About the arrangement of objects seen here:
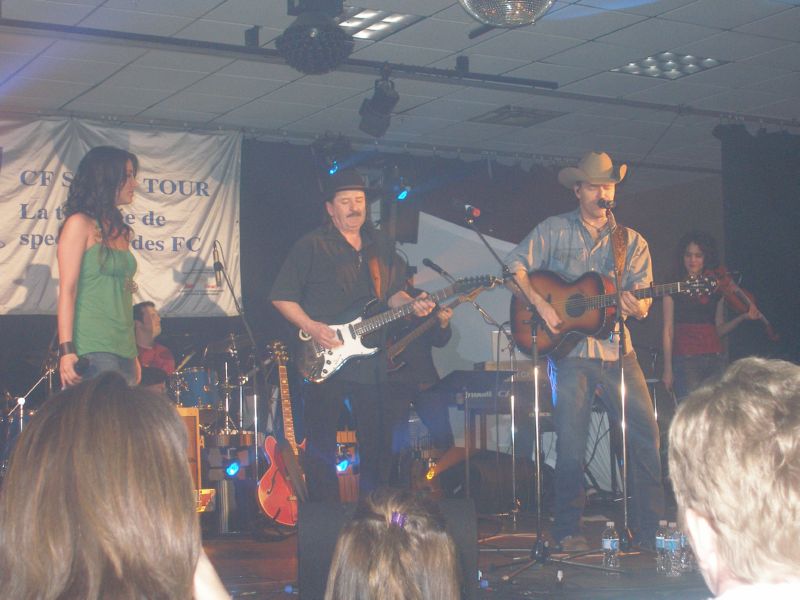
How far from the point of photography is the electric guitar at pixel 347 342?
5.41m

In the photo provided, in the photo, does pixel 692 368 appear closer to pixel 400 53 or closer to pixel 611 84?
pixel 611 84

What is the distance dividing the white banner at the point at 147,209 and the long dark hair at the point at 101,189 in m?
5.22

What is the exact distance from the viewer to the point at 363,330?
5.46 m

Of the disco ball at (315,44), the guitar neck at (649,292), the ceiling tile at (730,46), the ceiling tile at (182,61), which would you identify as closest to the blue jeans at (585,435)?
the guitar neck at (649,292)

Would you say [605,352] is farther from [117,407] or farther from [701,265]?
[117,407]

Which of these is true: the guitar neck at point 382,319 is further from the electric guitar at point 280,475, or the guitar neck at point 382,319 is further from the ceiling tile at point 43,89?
the ceiling tile at point 43,89

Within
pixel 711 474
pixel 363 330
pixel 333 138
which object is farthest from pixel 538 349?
pixel 333 138

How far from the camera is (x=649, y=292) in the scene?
5766mm

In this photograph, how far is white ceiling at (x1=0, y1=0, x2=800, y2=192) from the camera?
776cm

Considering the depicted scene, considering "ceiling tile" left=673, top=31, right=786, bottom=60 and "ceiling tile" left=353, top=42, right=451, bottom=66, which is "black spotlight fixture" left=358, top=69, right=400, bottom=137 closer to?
"ceiling tile" left=353, top=42, right=451, bottom=66

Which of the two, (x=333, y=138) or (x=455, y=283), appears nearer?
(x=455, y=283)

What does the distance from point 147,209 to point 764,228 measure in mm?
6192

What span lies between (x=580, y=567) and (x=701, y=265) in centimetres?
379

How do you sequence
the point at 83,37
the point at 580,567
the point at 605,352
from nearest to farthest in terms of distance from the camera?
the point at 580,567 < the point at 605,352 < the point at 83,37
